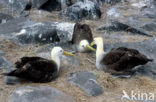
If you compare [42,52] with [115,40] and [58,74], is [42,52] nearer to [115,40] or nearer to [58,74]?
[58,74]

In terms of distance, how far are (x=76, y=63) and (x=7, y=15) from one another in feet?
18.4

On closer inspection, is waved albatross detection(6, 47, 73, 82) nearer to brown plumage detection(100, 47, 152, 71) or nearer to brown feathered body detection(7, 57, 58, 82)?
brown feathered body detection(7, 57, 58, 82)

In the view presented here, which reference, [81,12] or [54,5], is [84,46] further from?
[54,5]

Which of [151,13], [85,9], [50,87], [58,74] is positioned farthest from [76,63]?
[151,13]

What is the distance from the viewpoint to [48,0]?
13.0 m

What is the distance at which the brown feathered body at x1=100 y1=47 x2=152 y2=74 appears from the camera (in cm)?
624

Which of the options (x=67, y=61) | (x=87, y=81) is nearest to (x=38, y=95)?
(x=87, y=81)

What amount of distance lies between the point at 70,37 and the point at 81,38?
0.70 meters

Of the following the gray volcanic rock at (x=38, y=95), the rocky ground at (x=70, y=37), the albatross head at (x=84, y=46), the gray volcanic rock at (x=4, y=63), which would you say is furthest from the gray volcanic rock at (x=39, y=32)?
the gray volcanic rock at (x=38, y=95)

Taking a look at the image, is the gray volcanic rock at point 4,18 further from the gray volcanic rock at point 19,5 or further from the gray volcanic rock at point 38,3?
the gray volcanic rock at point 38,3

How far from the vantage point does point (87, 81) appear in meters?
5.76

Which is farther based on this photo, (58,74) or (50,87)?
(58,74)

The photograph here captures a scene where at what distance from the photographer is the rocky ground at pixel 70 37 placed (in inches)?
222

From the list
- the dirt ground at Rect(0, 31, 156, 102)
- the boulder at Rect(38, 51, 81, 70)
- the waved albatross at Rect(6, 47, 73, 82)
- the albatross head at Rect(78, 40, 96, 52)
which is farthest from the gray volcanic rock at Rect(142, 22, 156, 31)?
the waved albatross at Rect(6, 47, 73, 82)
